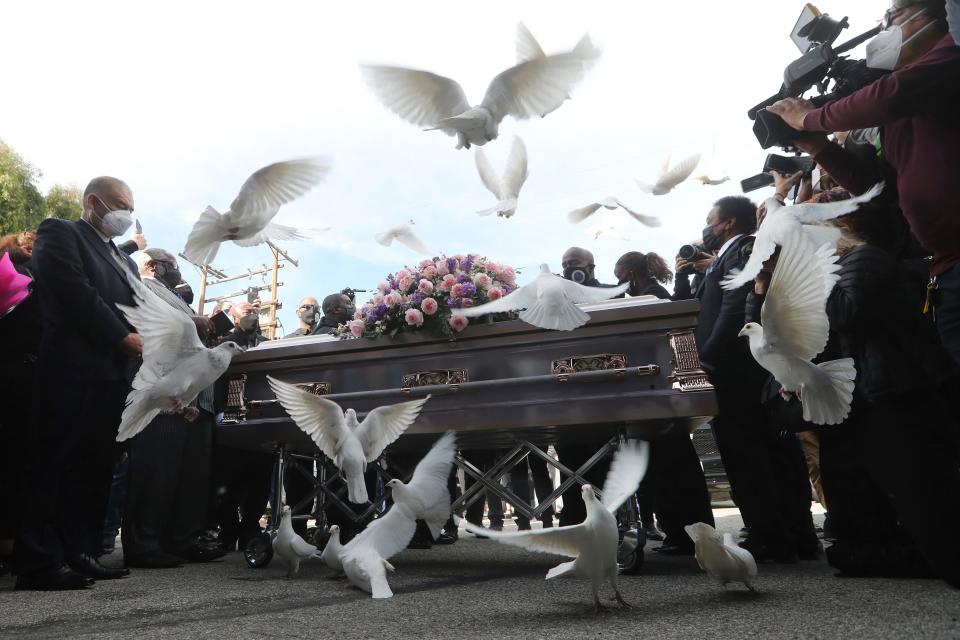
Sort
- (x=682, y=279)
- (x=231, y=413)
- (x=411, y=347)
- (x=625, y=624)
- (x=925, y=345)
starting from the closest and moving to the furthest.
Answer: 1. (x=625, y=624)
2. (x=925, y=345)
3. (x=411, y=347)
4. (x=231, y=413)
5. (x=682, y=279)

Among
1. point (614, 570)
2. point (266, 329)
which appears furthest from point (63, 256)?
point (266, 329)

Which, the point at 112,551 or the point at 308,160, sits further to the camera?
the point at 112,551

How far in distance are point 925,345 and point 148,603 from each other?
255 cm

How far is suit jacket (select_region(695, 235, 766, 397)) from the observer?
291 cm

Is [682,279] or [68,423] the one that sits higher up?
[682,279]

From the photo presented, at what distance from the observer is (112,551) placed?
4508 millimetres

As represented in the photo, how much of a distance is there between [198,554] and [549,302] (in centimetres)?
245

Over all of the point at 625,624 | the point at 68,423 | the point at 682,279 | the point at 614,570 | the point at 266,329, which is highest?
the point at 266,329

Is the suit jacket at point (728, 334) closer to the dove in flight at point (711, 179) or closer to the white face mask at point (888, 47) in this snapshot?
the white face mask at point (888, 47)

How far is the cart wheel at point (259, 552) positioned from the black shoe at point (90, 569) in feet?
1.89

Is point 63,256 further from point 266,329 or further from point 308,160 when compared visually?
point 266,329

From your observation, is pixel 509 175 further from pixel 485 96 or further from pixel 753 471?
pixel 753 471

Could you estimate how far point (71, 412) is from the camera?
2545 mm

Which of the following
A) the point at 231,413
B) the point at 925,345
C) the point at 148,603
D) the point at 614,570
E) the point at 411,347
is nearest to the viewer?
the point at 614,570
